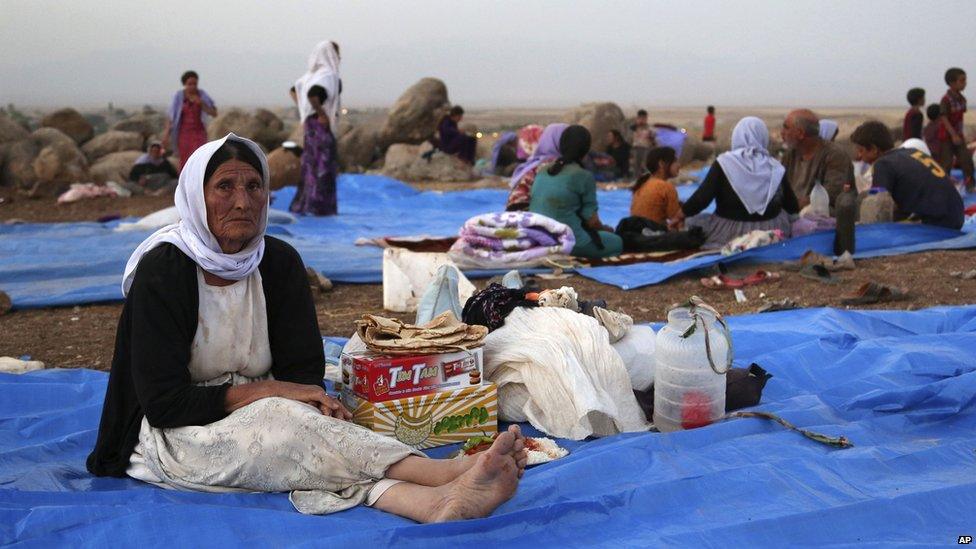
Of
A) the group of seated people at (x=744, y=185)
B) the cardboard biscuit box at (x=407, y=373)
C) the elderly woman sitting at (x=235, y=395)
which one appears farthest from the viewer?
the group of seated people at (x=744, y=185)

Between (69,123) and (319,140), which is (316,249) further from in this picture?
(69,123)

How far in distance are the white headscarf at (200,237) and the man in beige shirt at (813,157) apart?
5.73 meters

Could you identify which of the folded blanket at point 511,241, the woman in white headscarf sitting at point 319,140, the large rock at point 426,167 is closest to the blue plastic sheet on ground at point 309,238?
the folded blanket at point 511,241

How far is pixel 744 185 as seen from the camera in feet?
22.8

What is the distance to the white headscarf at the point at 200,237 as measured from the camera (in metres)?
2.79

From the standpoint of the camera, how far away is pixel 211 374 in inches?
114

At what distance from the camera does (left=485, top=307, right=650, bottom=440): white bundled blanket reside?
3.31 metres

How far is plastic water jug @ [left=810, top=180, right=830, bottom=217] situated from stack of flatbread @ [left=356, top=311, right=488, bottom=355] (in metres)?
4.94

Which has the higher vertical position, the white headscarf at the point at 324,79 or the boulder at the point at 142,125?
the white headscarf at the point at 324,79

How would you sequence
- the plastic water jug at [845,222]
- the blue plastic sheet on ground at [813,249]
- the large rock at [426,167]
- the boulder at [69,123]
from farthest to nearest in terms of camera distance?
the boulder at [69,123] < the large rock at [426,167] < the plastic water jug at [845,222] < the blue plastic sheet on ground at [813,249]

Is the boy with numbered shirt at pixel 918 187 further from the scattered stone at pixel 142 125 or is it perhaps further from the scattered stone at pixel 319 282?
the scattered stone at pixel 142 125

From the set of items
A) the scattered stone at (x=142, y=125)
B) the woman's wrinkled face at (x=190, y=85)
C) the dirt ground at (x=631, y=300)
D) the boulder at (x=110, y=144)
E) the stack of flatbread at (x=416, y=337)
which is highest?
the woman's wrinkled face at (x=190, y=85)

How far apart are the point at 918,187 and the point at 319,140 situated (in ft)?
18.8

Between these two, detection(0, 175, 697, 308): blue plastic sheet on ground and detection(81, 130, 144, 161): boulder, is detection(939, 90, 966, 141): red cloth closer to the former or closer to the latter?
detection(0, 175, 697, 308): blue plastic sheet on ground
